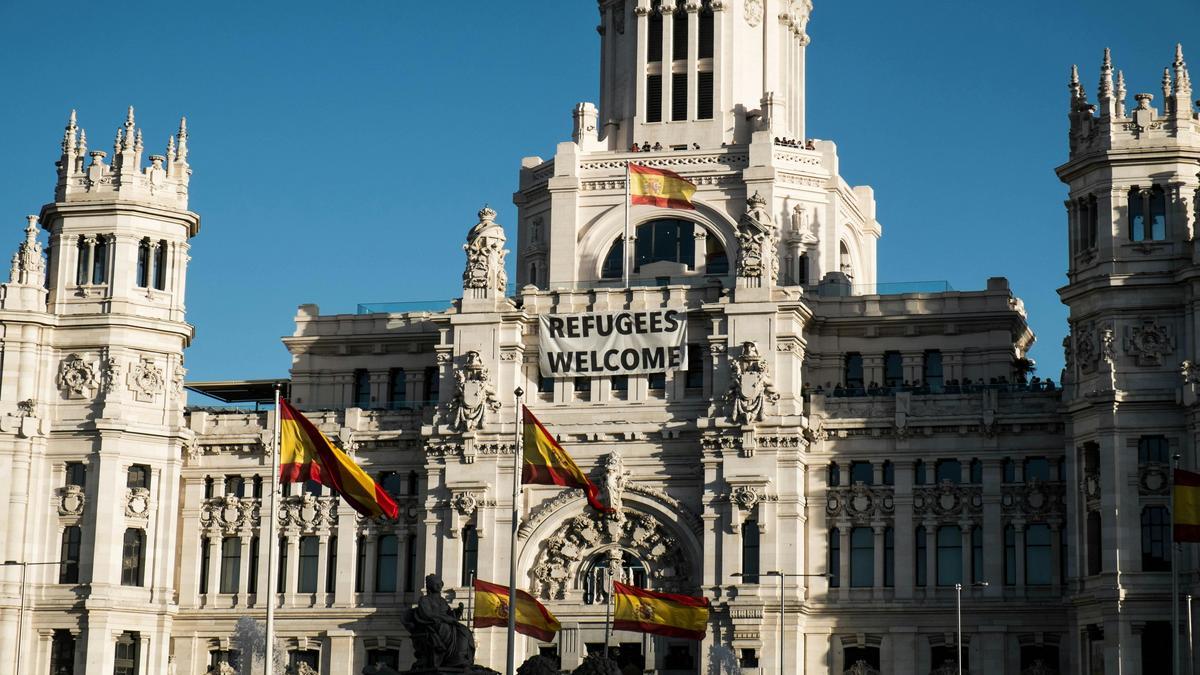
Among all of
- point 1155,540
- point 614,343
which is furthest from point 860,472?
point 1155,540

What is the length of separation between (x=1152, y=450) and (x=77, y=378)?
47.8 m

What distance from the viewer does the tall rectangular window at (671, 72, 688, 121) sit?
117 m

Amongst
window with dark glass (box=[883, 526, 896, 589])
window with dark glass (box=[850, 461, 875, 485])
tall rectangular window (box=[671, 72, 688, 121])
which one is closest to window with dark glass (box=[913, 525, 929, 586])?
window with dark glass (box=[883, 526, 896, 589])

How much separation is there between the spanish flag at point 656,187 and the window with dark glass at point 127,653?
99.6ft

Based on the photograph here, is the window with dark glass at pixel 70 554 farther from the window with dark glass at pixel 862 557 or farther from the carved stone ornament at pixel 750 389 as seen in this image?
the window with dark glass at pixel 862 557

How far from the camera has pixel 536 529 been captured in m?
106

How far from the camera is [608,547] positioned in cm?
10550

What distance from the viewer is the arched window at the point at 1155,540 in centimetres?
9456

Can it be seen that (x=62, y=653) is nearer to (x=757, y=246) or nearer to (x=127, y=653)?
(x=127, y=653)

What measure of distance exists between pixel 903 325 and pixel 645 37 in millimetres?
20927

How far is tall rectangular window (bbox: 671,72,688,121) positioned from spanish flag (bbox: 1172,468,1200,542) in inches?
1414

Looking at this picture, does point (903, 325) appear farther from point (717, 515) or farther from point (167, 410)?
point (167, 410)

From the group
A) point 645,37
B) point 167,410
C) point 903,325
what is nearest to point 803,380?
point 903,325

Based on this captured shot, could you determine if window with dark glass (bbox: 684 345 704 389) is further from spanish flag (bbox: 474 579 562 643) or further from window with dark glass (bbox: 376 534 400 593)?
window with dark glass (bbox: 376 534 400 593)
